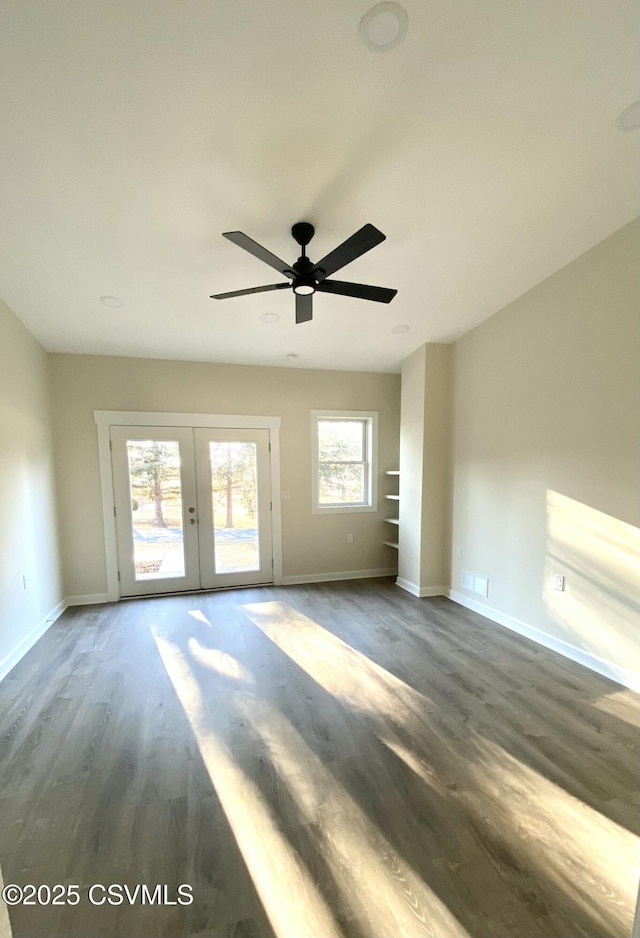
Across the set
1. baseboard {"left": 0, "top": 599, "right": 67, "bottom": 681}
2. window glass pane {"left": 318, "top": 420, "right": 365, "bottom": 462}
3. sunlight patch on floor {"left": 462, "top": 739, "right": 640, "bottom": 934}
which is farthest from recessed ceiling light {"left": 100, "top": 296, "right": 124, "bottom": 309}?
sunlight patch on floor {"left": 462, "top": 739, "right": 640, "bottom": 934}

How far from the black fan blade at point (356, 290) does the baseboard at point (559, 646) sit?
3020mm

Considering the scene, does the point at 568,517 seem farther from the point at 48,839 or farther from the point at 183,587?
the point at 183,587

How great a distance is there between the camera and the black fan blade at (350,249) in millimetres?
1852

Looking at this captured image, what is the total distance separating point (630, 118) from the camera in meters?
1.95

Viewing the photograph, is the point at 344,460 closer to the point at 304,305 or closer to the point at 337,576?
the point at 337,576

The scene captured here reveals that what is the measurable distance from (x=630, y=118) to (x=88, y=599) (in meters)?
5.74

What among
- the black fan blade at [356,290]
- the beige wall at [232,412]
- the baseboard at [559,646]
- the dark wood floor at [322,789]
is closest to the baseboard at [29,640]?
the dark wood floor at [322,789]

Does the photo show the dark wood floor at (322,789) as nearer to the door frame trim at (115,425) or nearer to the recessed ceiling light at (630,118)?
the door frame trim at (115,425)

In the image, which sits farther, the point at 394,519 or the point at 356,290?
the point at 394,519

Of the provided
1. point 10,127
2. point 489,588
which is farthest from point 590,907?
point 10,127

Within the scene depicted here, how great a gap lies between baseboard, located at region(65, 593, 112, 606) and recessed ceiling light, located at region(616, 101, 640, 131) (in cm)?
558

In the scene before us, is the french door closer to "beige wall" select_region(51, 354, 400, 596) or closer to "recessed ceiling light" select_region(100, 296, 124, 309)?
"beige wall" select_region(51, 354, 400, 596)

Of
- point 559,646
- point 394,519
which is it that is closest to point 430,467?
point 394,519

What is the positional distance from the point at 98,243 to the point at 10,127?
762 millimetres
